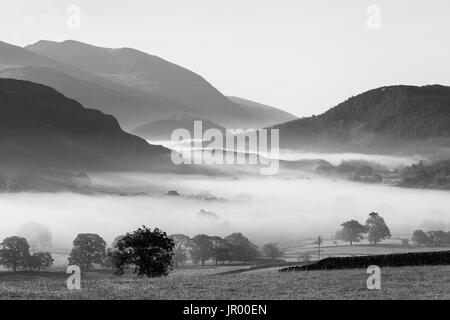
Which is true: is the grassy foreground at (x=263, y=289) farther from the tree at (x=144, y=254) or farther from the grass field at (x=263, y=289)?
the tree at (x=144, y=254)

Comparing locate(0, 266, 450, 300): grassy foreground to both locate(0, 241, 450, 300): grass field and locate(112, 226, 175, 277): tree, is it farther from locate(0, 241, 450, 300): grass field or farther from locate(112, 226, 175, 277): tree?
locate(112, 226, 175, 277): tree

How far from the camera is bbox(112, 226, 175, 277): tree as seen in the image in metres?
103

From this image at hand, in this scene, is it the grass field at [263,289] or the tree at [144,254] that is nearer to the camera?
the grass field at [263,289]

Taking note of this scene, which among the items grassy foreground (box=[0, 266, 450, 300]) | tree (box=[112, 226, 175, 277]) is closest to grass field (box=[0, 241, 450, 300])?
grassy foreground (box=[0, 266, 450, 300])

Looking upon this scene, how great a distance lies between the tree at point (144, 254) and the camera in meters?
103

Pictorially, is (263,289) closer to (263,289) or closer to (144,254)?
(263,289)

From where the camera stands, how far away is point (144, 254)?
10356 cm

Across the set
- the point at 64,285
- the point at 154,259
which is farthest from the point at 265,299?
the point at 154,259

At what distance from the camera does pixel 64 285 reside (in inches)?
2419

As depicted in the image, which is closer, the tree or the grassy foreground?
the grassy foreground

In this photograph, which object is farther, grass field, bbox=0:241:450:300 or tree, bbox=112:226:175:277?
tree, bbox=112:226:175:277

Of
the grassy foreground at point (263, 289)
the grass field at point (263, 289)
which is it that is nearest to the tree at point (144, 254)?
the grass field at point (263, 289)
